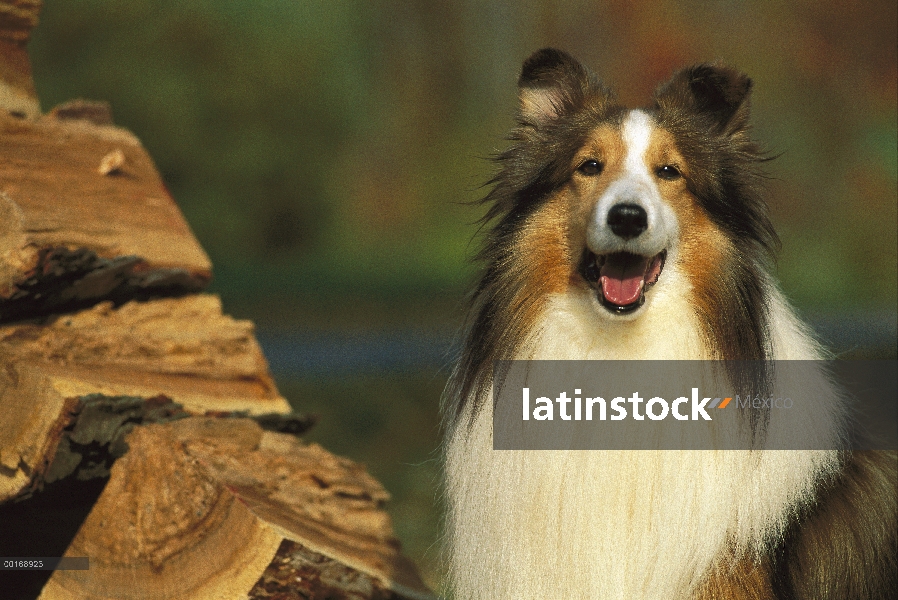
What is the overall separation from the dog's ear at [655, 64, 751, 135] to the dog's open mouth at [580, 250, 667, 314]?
46 centimetres

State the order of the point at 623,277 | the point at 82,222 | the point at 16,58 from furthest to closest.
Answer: the point at 16,58 → the point at 82,222 → the point at 623,277

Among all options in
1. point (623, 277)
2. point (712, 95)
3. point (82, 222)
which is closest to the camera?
point (623, 277)

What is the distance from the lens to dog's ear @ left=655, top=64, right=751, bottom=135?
7.84 feet

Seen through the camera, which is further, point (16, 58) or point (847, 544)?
point (16, 58)

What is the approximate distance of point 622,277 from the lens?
2.23m

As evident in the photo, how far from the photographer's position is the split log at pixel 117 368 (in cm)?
261

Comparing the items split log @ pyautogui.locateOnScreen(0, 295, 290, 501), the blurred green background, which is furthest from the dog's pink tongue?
the blurred green background

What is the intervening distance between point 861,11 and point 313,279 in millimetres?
3252

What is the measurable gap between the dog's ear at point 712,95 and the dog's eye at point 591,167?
0.27m

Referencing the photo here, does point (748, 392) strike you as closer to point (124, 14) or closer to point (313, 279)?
point (313, 279)

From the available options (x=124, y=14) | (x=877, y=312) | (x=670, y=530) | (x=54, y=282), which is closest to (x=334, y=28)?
(x=124, y=14)

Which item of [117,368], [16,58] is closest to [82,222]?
[117,368]

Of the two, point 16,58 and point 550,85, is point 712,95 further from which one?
point 16,58

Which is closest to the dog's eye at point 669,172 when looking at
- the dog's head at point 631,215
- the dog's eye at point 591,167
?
the dog's head at point 631,215
